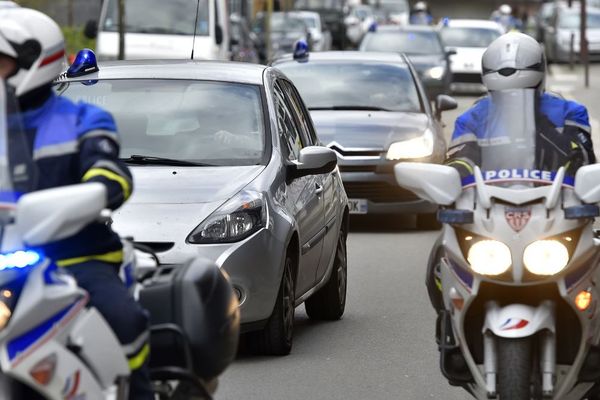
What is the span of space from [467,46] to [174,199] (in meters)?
28.6

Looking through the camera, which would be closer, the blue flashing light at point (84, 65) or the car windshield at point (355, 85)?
the blue flashing light at point (84, 65)

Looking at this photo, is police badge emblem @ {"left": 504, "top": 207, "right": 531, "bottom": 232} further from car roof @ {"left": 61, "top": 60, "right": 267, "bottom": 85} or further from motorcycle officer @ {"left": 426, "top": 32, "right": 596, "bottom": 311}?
car roof @ {"left": 61, "top": 60, "right": 267, "bottom": 85}

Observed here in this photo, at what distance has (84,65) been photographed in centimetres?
962

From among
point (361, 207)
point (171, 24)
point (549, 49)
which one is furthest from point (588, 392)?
point (549, 49)

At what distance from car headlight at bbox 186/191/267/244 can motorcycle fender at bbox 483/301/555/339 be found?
2582 mm

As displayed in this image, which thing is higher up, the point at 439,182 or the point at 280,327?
the point at 439,182

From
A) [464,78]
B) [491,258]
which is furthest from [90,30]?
[491,258]

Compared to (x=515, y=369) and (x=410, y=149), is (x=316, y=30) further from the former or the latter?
(x=515, y=369)

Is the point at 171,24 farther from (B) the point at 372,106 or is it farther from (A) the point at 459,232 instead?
(A) the point at 459,232

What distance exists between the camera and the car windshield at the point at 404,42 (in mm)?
30797

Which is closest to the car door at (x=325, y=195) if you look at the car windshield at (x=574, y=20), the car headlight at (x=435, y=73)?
the car headlight at (x=435, y=73)

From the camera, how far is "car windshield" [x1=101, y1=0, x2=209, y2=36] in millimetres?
26438

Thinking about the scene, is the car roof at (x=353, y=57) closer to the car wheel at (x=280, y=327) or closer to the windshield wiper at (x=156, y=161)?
the windshield wiper at (x=156, y=161)

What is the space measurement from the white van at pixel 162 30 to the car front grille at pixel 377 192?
34.8ft
